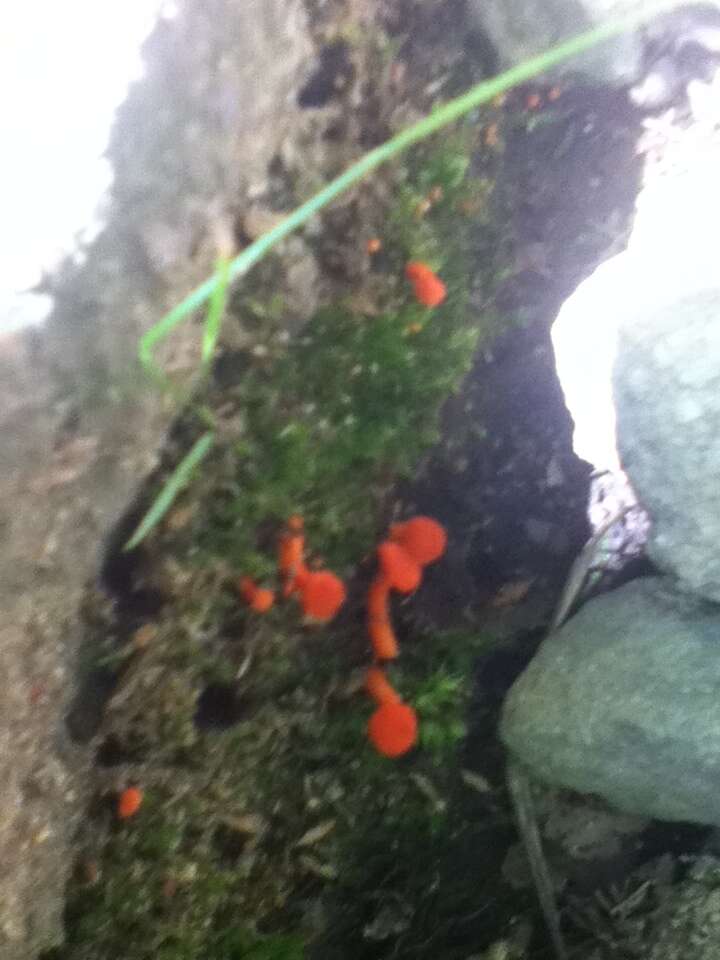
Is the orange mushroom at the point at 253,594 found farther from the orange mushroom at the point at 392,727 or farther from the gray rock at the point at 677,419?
the gray rock at the point at 677,419

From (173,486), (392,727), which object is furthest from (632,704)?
(173,486)

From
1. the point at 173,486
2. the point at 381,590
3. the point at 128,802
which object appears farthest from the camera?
the point at 381,590

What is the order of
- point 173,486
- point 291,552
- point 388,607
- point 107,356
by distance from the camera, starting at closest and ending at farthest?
1. point 107,356
2. point 173,486
3. point 291,552
4. point 388,607

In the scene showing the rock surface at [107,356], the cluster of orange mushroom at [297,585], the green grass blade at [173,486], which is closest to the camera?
the rock surface at [107,356]

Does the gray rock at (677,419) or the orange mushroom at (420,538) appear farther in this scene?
the orange mushroom at (420,538)

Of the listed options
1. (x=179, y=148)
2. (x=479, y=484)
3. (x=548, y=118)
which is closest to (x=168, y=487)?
(x=179, y=148)

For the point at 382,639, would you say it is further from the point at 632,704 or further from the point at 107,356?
the point at 107,356

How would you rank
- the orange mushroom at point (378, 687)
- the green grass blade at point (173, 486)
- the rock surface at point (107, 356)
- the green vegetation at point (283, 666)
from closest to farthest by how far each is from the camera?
the rock surface at point (107, 356)
the green grass blade at point (173, 486)
the green vegetation at point (283, 666)
the orange mushroom at point (378, 687)

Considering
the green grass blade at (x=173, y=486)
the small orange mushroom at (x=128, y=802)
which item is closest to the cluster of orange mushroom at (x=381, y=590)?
the green grass blade at (x=173, y=486)
